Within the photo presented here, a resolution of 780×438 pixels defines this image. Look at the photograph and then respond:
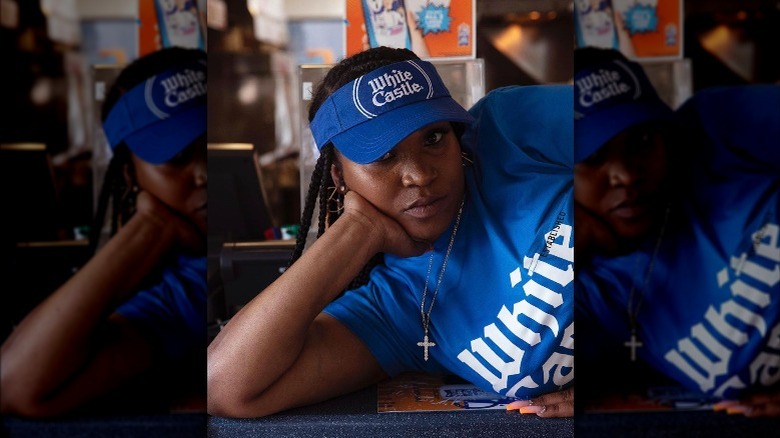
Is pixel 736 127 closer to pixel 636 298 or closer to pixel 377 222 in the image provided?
pixel 636 298

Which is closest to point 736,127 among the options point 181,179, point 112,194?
point 181,179

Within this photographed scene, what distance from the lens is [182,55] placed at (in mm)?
2119

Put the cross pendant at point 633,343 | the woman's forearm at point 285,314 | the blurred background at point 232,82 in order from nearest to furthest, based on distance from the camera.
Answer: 1. the woman's forearm at point 285,314
2. the blurred background at point 232,82
3. the cross pendant at point 633,343

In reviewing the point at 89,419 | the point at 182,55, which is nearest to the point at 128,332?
the point at 89,419

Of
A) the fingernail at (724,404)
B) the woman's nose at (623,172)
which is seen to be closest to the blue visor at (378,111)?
the woman's nose at (623,172)

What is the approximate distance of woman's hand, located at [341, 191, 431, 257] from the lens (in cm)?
202

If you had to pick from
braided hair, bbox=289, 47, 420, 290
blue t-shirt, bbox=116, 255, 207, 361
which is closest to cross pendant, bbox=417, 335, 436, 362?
braided hair, bbox=289, 47, 420, 290

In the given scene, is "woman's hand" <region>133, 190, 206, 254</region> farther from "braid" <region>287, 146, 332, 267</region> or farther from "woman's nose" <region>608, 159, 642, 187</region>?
"woman's nose" <region>608, 159, 642, 187</region>

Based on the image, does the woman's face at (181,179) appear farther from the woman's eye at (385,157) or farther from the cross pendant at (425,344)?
the cross pendant at (425,344)

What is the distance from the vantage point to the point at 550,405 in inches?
83.2

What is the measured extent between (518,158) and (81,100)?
139cm

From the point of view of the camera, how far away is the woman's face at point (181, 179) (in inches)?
84.2

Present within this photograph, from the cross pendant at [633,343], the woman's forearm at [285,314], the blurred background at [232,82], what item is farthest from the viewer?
the cross pendant at [633,343]

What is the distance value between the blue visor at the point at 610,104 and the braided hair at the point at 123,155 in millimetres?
1223
